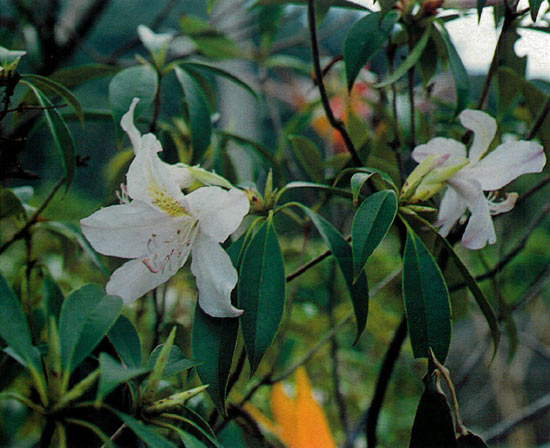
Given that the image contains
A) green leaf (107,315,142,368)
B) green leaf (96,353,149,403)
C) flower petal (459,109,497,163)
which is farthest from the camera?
flower petal (459,109,497,163)

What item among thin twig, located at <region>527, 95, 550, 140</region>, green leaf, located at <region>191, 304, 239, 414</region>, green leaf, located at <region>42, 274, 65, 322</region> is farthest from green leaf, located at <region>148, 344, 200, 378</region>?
thin twig, located at <region>527, 95, 550, 140</region>

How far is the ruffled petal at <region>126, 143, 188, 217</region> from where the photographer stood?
1.55 feet

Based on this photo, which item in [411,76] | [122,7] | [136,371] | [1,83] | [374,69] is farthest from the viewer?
[122,7]

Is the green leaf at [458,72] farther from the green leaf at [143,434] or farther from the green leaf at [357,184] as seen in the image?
the green leaf at [143,434]

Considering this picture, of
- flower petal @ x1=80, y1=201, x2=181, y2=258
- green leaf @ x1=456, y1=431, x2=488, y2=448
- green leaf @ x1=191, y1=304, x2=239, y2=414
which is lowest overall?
green leaf @ x1=456, y1=431, x2=488, y2=448

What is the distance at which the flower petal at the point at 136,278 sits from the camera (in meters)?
0.49

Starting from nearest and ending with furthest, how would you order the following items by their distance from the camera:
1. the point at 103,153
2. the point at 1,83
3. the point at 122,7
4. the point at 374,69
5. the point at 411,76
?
the point at 1,83 → the point at 411,76 → the point at 374,69 → the point at 103,153 → the point at 122,7

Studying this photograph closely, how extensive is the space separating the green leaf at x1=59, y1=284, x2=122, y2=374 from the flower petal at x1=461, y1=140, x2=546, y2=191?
343 millimetres

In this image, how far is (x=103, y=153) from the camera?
1616 millimetres

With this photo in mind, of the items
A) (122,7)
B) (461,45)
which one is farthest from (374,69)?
(122,7)

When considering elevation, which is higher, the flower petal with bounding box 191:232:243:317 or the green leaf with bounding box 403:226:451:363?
the flower petal with bounding box 191:232:243:317

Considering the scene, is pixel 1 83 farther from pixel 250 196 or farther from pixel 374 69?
pixel 374 69

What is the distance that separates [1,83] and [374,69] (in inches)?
20.3

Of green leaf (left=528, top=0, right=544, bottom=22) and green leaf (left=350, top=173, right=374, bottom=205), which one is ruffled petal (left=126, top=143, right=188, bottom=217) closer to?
green leaf (left=350, top=173, right=374, bottom=205)
